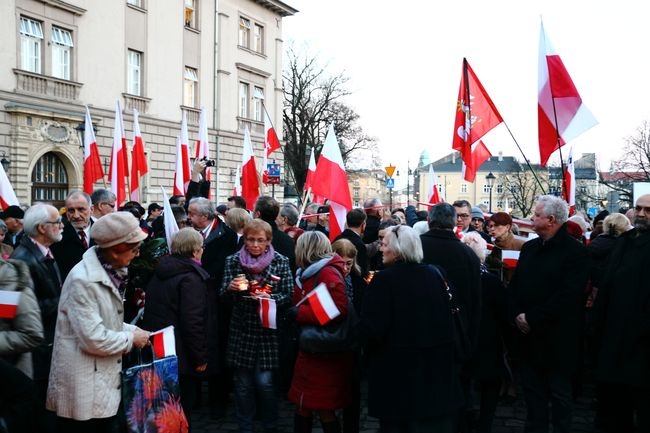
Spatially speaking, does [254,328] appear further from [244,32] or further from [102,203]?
[244,32]

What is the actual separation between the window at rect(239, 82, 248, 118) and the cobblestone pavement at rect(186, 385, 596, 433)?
86.0ft

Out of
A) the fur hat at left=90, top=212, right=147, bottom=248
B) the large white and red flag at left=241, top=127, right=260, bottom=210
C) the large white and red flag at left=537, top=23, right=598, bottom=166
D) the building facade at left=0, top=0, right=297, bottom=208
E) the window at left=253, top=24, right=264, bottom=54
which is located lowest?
the fur hat at left=90, top=212, right=147, bottom=248

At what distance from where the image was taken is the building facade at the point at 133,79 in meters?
21.0

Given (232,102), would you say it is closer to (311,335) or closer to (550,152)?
(550,152)

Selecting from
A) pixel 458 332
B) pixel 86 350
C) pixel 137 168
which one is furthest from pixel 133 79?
pixel 86 350

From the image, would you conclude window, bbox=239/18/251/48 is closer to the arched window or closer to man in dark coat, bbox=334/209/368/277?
the arched window

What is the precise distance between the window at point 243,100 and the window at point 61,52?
10.2 meters

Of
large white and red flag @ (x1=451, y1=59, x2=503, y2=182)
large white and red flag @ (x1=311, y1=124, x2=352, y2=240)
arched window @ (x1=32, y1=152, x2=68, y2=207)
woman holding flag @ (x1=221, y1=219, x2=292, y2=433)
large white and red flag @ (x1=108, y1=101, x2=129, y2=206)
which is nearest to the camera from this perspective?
woman holding flag @ (x1=221, y1=219, x2=292, y2=433)

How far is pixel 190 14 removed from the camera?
28.9 metres

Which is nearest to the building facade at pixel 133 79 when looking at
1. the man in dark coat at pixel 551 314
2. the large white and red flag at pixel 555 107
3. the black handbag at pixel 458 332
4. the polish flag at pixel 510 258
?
the large white and red flag at pixel 555 107

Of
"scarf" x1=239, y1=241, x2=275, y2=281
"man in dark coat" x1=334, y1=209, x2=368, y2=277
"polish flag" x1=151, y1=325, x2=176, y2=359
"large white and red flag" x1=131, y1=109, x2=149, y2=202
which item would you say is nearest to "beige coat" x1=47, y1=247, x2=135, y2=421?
"polish flag" x1=151, y1=325, x2=176, y2=359

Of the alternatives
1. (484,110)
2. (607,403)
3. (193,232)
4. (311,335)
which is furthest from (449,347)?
(484,110)

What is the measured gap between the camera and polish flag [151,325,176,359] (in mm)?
3958

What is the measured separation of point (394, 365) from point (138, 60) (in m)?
24.3
